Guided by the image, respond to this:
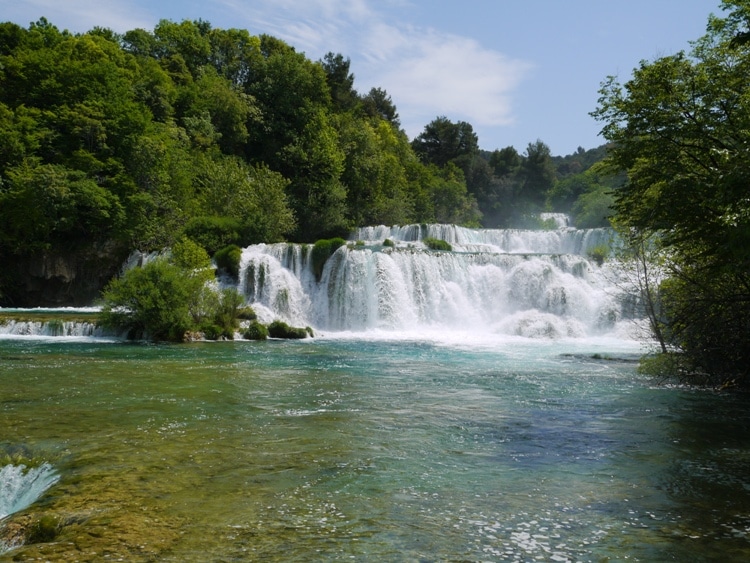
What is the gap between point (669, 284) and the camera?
43.7 ft

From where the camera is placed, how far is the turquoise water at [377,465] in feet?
17.4

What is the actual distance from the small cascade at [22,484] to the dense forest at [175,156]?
26.4 metres

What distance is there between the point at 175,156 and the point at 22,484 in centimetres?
3665

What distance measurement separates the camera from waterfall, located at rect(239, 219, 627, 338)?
28763mm

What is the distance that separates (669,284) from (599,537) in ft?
30.4

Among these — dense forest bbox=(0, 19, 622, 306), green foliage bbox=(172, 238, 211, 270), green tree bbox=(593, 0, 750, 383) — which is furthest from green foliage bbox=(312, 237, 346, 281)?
green tree bbox=(593, 0, 750, 383)

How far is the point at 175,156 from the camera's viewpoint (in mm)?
40625

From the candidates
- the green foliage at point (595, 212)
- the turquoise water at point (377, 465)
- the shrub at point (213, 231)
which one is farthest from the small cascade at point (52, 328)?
the green foliage at point (595, 212)

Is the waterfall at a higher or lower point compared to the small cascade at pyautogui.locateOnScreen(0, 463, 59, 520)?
higher

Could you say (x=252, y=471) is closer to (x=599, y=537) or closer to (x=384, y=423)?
(x=384, y=423)

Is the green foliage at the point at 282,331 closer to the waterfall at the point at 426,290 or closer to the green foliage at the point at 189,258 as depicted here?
the waterfall at the point at 426,290

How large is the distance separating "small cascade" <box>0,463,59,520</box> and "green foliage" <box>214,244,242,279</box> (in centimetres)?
2325

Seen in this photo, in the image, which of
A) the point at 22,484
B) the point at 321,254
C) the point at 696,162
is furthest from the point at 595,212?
the point at 22,484

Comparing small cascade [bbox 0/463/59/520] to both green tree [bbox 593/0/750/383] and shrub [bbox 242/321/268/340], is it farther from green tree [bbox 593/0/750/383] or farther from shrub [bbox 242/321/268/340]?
shrub [bbox 242/321/268/340]
